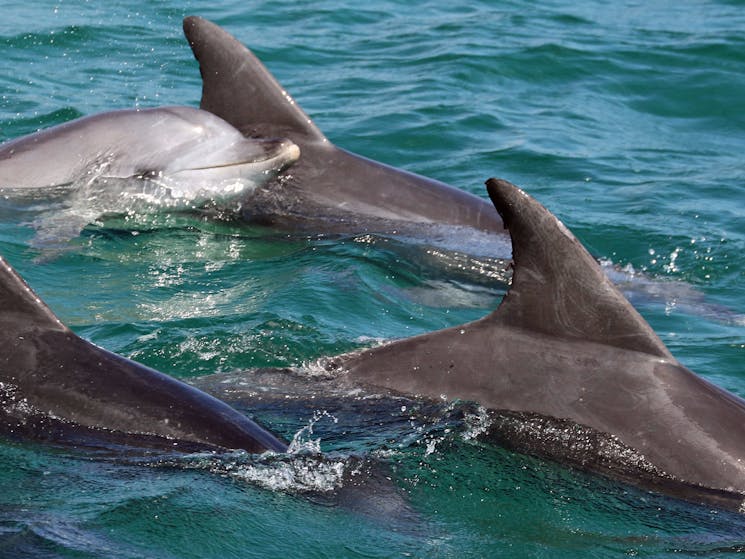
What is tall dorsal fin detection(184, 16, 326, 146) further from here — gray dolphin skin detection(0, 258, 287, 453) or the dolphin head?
gray dolphin skin detection(0, 258, 287, 453)

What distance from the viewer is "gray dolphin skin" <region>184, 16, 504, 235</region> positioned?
11.3 meters

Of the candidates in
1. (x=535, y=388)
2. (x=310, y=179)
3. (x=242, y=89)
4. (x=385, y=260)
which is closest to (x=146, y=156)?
(x=242, y=89)

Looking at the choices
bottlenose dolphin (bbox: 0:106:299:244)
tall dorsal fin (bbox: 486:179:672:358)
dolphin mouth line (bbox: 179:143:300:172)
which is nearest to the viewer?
tall dorsal fin (bbox: 486:179:672:358)

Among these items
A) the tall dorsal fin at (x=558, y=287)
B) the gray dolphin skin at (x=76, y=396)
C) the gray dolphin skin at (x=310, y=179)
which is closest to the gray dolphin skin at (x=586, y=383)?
the tall dorsal fin at (x=558, y=287)

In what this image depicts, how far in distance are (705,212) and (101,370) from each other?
854 cm

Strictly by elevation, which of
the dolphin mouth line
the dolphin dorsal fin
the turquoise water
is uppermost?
the dolphin dorsal fin

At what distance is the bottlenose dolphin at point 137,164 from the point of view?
11164mm

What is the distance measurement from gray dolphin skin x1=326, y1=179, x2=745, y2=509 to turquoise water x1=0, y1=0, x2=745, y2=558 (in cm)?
15

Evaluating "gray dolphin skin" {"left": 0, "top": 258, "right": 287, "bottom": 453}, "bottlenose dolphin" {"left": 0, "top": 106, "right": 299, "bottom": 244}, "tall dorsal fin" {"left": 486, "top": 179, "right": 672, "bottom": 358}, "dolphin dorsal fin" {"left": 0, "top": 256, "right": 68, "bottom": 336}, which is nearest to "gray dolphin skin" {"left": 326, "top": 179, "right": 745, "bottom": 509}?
Result: "tall dorsal fin" {"left": 486, "top": 179, "right": 672, "bottom": 358}

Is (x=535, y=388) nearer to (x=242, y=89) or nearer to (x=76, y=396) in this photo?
(x=76, y=396)

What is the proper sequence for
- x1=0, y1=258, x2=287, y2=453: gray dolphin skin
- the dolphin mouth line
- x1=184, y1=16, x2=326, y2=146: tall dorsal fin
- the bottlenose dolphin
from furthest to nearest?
x1=184, y1=16, x2=326, y2=146: tall dorsal fin
the bottlenose dolphin
the dolphin mouth line
x1=0, y1=258, x2=287, y2=453: gray dolphin skin

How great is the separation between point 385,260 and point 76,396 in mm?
4930

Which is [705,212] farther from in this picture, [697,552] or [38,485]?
[38,485]

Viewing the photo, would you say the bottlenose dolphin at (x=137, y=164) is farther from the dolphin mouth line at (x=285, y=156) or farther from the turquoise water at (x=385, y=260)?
the turquoise water at (x=385, y=260)
